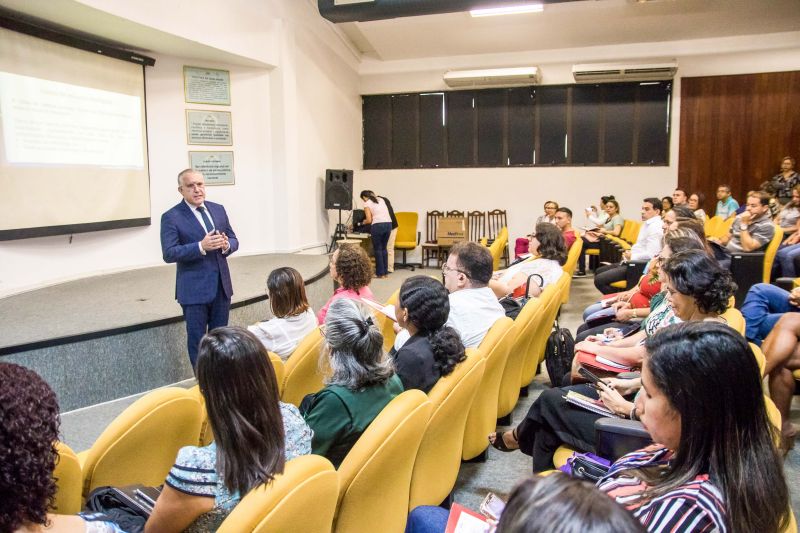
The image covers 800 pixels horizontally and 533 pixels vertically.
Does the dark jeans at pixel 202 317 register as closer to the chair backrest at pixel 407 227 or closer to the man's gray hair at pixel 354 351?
the man's gray hair at pixel 354 351

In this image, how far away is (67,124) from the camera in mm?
5234

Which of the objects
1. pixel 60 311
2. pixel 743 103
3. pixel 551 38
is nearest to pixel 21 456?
pixel 60 311

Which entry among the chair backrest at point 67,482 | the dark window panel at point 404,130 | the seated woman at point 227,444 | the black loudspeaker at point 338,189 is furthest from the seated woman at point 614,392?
the dark window panel at point 404,130

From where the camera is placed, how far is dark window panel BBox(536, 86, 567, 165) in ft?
30.4

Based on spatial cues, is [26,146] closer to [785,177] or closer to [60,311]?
[60,311]

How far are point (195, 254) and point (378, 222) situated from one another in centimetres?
518

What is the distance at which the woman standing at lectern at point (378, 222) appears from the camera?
8445 millimetres

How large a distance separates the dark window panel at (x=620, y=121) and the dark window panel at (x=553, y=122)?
2.22 feet

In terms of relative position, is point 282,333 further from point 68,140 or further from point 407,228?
point 407,228

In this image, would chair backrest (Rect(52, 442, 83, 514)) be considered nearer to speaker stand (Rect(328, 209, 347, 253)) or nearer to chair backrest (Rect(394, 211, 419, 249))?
speaker stand (Rect(328, 209, 347, 253))

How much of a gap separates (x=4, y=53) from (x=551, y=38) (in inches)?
283

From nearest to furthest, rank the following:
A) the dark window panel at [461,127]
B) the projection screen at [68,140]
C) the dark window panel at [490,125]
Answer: the projection screen at [68,140], the dark window panel at [490,125], the dark window panel at [461,127]

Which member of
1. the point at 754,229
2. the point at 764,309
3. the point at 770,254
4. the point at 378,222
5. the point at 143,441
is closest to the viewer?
the point at 143,441

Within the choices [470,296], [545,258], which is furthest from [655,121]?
[470,296]
